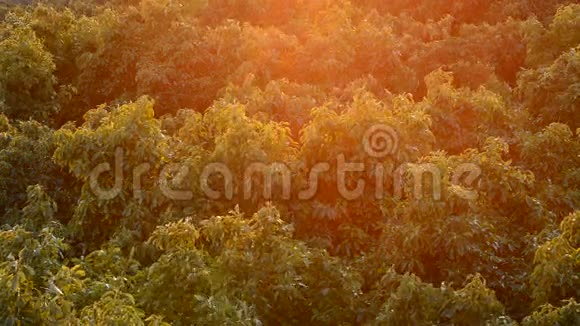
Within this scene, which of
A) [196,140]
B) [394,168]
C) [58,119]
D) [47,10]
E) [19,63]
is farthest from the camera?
[47,10]

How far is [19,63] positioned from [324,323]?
8.59m

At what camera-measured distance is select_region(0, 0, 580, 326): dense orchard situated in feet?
23.0

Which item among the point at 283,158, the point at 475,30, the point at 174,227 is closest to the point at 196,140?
the point at 283,158

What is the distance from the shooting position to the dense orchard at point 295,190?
23.0 feet

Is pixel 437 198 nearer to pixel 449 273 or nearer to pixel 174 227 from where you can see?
pixel 449 273

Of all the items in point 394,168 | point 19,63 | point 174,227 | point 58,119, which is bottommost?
point 174,227

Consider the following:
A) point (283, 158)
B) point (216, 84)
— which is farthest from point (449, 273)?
point (216, 84)

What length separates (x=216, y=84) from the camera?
14008 millimetres

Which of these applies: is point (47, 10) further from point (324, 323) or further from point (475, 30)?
point (324, 323)

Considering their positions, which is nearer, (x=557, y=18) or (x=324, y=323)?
(x=324, y=323)

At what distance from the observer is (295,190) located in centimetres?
905

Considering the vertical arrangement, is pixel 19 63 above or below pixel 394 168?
above

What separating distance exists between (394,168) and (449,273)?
1.66 m

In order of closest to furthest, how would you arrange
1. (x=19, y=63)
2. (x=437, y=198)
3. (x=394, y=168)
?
(x=437, y=198), (x=394, y=168), (x=19, y=63)
